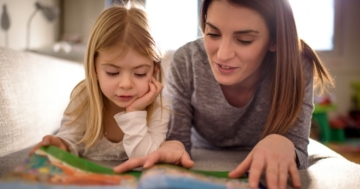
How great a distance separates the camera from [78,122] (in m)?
0.85

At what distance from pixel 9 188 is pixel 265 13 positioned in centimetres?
68

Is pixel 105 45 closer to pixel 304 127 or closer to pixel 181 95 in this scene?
pixel 181 95

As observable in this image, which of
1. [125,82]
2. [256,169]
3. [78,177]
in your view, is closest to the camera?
[78,177]

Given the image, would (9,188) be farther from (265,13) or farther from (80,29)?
(80,29)

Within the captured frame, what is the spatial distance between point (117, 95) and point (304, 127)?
50cm

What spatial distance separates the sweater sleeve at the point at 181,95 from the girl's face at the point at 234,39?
0.63 feet

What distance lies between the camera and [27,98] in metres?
Result: 1.00

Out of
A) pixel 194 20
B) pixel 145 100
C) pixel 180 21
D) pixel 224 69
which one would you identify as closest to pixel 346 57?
pixel 194 20

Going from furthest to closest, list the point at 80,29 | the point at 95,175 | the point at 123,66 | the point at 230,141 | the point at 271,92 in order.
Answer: the point at 80,29 < the point at 230,141 < the point at 271,92 < the point at 123,66 < the point at 95,175

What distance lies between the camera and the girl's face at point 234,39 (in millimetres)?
792

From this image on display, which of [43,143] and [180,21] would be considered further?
[180,21]

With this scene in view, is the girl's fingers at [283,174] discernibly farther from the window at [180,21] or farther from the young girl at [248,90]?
the window at [180,21]

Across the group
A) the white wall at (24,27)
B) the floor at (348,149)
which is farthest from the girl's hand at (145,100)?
the floor at (348,149)

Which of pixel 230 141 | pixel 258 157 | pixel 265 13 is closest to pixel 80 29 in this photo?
pixel 230 141
